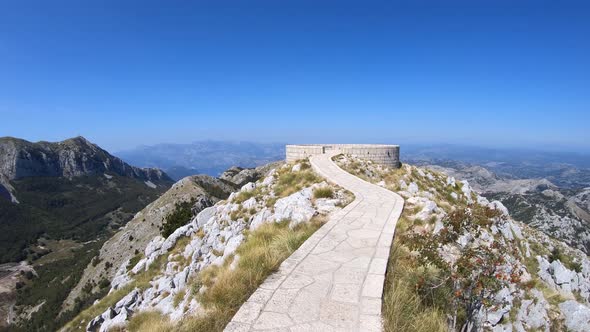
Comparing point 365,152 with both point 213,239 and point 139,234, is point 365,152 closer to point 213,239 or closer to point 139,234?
point 213,239

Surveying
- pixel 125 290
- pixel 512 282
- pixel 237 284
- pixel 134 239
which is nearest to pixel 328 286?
pixel 237 284

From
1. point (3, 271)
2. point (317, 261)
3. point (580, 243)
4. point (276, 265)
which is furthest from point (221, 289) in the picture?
point (3, 271)

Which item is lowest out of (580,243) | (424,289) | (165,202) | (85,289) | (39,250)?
(39,250)

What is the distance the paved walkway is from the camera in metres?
4.86

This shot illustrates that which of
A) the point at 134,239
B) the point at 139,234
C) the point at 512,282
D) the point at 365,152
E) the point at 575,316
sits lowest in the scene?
the point at 134,239

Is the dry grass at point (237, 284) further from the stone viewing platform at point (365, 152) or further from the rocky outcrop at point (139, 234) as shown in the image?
the rocky outcrop at point (139, 234)

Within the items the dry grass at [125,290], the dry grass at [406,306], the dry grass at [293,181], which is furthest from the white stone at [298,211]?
the dry grass at [125,290]

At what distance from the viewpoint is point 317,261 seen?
23.6 ft

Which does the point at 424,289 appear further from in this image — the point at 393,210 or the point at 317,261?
the point at 393,210

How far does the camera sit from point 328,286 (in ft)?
19.7

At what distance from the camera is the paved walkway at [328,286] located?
16.0ft

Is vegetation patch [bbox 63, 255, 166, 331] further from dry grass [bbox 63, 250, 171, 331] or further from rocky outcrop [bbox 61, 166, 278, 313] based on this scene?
rocky outcrop [bbox 61, 166, 278, 313]

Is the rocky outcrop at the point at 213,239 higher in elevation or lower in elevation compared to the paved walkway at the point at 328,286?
lower

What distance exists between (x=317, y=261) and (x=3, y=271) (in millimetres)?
166172
